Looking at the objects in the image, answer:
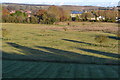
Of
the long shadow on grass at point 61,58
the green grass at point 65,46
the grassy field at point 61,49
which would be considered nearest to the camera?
the long shadow on grass at point 61,58

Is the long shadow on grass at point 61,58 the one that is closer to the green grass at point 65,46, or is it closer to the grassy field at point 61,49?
the grassy field at point 61,49

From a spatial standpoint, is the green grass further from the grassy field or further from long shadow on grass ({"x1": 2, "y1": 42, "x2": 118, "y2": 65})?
long shadow on grass ({"x1": 2, "y1": 42, "x2": 118, "y2": 65})

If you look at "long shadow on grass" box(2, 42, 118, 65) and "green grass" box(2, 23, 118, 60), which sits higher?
"green grass" box(2, 23, 118, 60)

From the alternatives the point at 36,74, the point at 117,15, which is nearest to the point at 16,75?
the point at 36,74

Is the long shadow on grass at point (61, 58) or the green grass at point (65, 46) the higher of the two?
the green grass at point (65, 46)

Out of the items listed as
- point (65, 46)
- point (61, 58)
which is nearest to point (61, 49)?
point (65, 46)

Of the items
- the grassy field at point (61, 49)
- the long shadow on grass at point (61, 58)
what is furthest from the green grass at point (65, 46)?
the long shadow on grass at point (61, 58)

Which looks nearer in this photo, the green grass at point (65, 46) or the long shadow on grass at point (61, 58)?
the long shadow on grass at point (61, 58)

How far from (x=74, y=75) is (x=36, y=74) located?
1838 mm

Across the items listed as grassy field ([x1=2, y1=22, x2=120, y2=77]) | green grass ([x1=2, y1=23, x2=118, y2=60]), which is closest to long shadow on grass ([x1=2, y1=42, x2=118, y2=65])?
grassy field ([x1=2, y1=22, x2=120, y2=77])

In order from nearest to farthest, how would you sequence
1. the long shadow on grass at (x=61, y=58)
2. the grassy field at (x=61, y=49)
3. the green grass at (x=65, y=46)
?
1. the long shadow on grass at (x=61, y=58)
2. the grassy field at (x=61, y=49)
3. the green grass at (x=65, y=46)

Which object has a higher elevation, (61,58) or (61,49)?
(61,49)

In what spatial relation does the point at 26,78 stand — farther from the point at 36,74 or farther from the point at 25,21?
the point at 25,21

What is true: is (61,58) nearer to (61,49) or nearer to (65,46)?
(61,49)
